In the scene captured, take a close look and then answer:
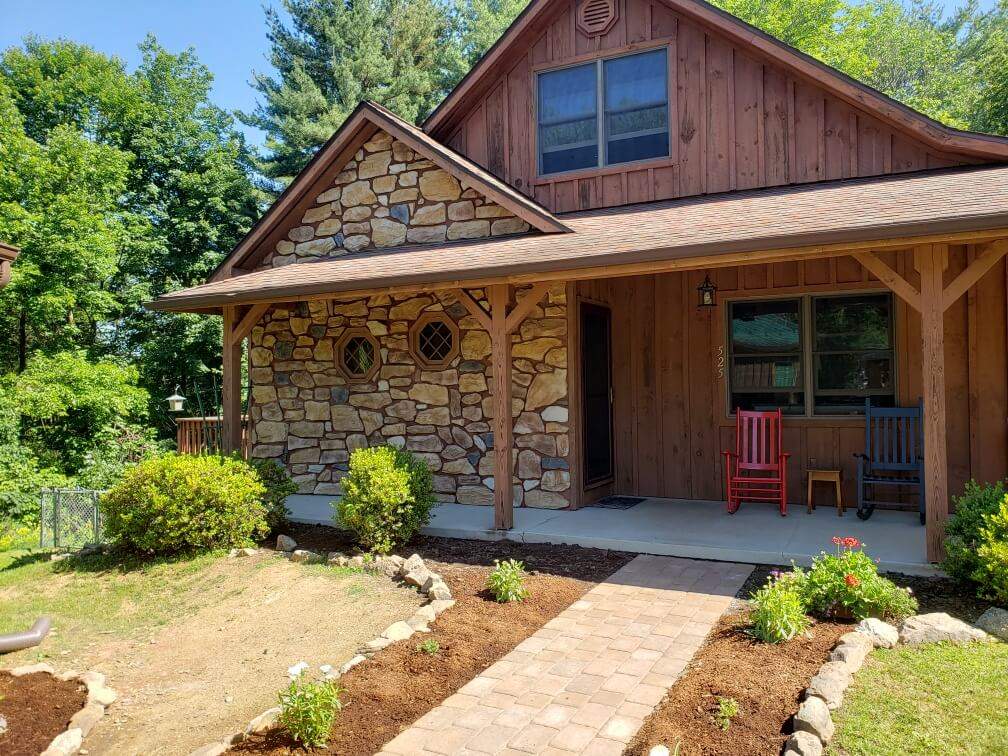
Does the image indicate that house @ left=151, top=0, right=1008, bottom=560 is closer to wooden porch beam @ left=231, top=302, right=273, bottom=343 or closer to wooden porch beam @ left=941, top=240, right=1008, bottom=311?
wooden porch beam @ left=231, top=302, right=273, bottom=343

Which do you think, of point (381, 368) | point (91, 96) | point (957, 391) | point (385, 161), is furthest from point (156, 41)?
point (957, 391)

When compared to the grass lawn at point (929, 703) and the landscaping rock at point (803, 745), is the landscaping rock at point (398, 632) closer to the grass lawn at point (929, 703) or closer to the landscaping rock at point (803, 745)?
the landscaping rock at point (803, 745)

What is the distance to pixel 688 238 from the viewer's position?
219 inches

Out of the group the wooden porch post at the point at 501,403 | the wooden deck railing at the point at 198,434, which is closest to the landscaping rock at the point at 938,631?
the wooden porch post at the point at 501,403

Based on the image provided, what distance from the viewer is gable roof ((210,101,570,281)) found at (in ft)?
23.9

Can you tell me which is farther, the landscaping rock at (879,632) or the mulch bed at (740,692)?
the landscaping rock at (879,632)

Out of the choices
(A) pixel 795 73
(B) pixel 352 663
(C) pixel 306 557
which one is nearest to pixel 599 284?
(A) pixel 795 73

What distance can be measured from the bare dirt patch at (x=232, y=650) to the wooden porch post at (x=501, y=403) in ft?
4.64

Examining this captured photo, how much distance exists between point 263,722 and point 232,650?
4.34 feet

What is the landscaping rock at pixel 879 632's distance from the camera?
3758mm

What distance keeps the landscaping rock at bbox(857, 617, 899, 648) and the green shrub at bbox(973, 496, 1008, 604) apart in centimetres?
72

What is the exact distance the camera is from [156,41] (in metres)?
19.3

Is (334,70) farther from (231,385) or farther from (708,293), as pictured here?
(708,293)

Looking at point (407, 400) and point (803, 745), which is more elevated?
point (407, 400)
